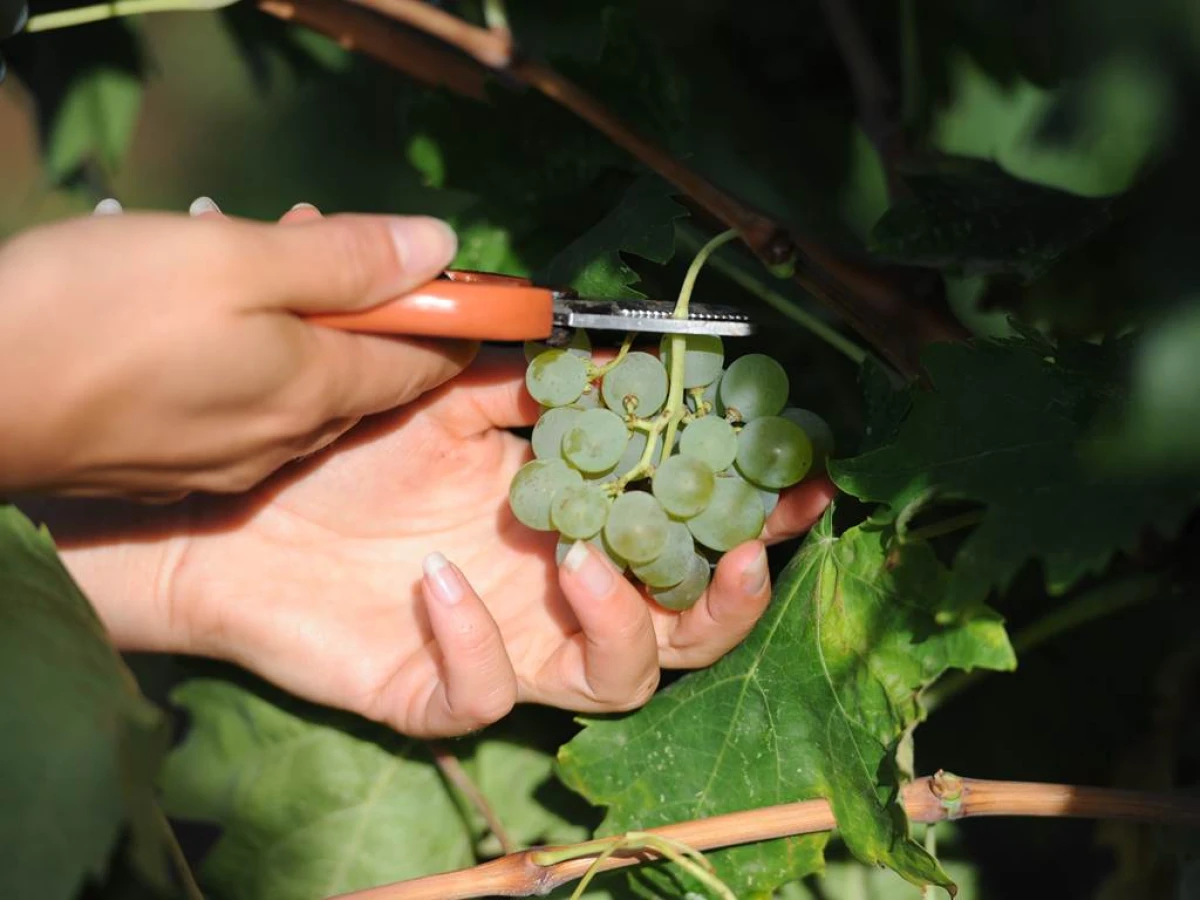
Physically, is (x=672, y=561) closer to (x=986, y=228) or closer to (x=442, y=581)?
(x=442, y=581)

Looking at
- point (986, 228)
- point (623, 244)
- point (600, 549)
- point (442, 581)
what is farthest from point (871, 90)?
point (442, 581)

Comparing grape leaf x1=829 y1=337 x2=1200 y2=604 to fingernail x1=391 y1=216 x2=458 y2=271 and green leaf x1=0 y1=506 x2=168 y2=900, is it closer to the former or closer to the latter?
fingernail x1=391 y1=216 x2=458 y2=271

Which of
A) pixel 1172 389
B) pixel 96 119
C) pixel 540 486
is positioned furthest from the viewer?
pixel 96 119

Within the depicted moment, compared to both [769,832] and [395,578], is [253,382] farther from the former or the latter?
[769,832]

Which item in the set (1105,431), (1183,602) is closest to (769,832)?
(1105,431)

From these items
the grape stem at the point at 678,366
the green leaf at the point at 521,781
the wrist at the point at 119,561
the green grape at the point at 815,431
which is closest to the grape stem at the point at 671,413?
the grape stem at the point at 678,366

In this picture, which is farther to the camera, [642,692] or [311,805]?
[311,805]

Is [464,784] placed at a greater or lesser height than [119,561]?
lesser
